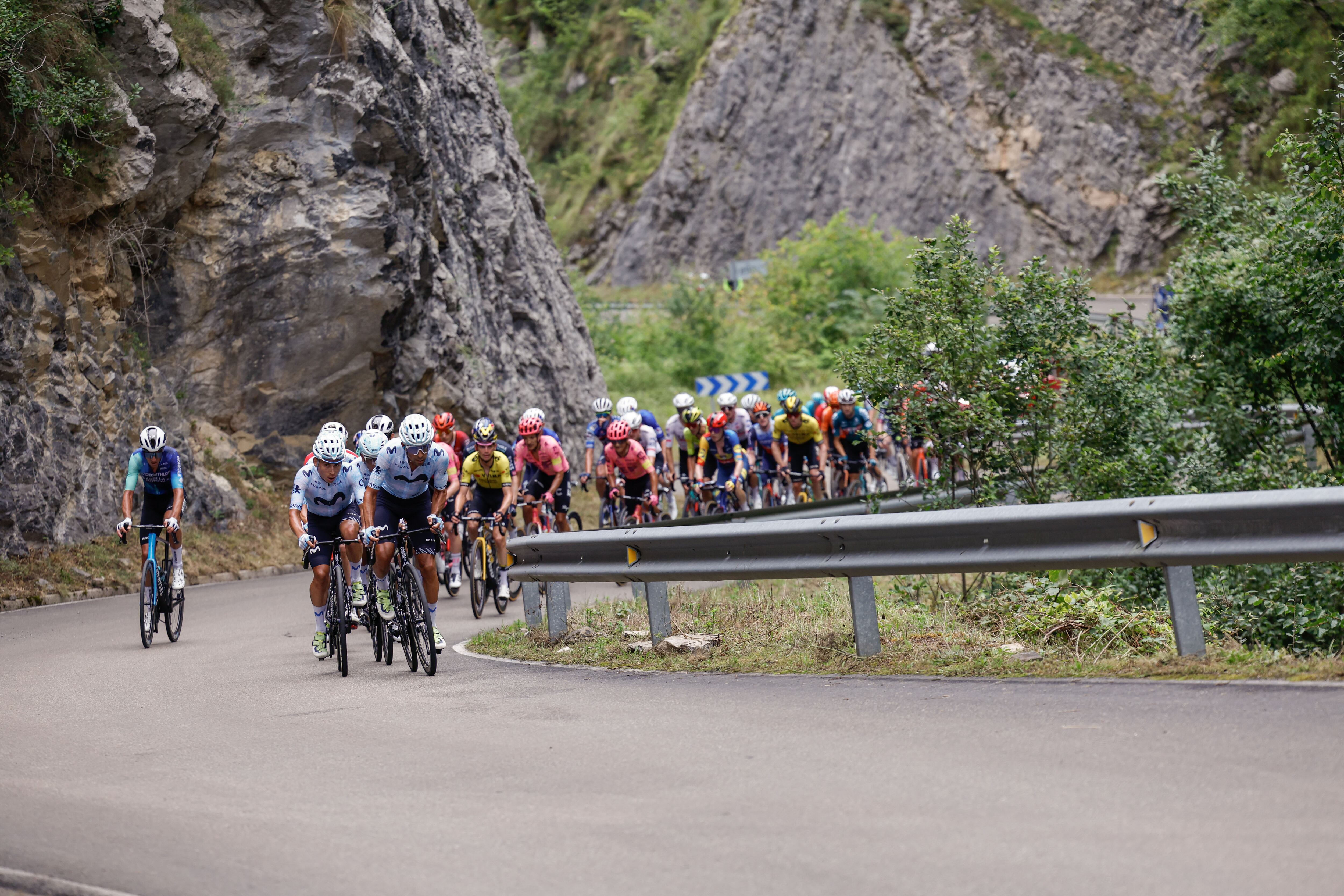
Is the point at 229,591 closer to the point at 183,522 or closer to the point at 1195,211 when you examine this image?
the point at 183,522

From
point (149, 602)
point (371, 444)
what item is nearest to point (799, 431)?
point (371, 444)

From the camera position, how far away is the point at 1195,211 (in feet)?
56.3

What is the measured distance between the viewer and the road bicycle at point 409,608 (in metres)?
10.4

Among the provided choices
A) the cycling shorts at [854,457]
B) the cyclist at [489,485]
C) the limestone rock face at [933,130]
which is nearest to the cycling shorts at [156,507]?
the cyclist at [489,485]

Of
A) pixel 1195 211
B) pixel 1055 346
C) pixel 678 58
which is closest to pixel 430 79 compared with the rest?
pixel 1195 211

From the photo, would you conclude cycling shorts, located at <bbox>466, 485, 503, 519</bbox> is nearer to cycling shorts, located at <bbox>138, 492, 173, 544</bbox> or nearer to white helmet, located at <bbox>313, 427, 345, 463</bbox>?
cycling shorts, located at <bbox>138, 492, 173, 544</bbox>

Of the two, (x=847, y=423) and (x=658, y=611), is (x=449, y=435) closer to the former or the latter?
(x=847, y=423)

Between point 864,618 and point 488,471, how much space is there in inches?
278

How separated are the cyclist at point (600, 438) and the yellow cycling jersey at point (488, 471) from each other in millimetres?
2176

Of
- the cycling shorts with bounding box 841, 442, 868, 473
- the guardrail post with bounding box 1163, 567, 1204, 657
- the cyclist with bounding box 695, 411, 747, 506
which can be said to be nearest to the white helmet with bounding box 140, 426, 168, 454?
the cyclist with bounding box 695, 411, 747, 506

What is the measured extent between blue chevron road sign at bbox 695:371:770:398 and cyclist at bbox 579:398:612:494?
22596 mm

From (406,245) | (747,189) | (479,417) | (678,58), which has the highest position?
(678,58)

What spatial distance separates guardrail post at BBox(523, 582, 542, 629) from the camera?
465 inches

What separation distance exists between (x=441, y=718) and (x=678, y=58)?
5958cm
